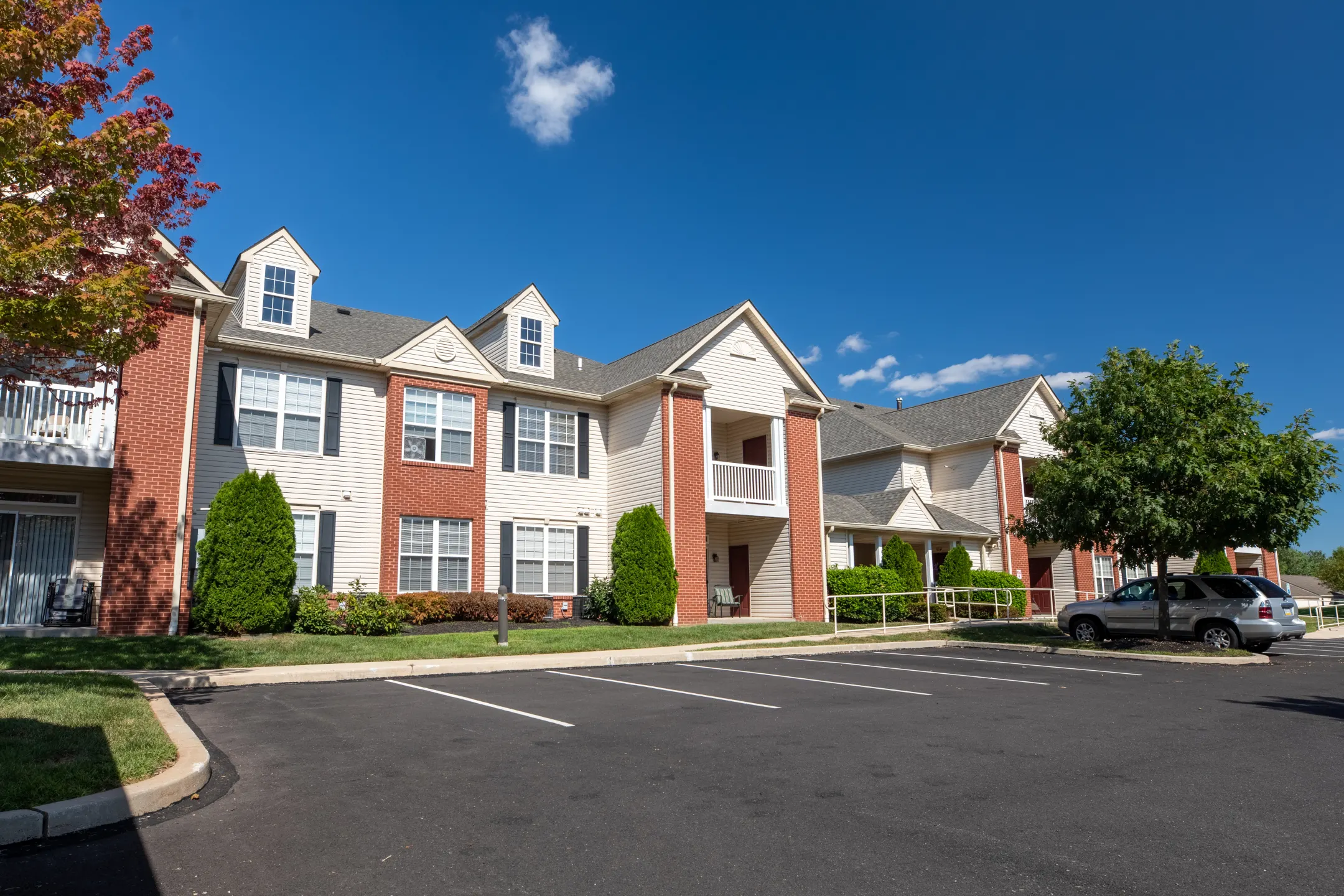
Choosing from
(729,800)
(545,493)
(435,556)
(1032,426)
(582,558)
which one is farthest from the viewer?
(1032,426)

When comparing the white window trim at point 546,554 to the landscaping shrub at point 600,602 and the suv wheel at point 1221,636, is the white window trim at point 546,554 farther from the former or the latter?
the suv wheel at point 1221,636

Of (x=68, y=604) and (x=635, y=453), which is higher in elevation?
(x=635, y=453)

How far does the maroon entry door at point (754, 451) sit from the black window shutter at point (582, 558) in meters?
5.89

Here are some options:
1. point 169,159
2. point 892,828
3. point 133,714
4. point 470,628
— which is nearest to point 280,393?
point 470,628

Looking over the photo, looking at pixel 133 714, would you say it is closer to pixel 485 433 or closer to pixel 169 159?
pixel 169 159

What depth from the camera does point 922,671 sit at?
14.5 meters

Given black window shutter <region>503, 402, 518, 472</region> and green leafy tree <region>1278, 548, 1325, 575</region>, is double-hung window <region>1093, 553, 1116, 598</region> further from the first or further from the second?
green leafy tree <region>1278, 548, 1325, 575</region>

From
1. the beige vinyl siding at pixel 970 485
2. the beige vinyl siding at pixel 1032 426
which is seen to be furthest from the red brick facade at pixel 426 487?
the beige vinyl siding at pixel 1032 426

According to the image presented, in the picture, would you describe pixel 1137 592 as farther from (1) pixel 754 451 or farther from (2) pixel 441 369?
(2) pixel 441 369

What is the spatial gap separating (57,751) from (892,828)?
5920mm

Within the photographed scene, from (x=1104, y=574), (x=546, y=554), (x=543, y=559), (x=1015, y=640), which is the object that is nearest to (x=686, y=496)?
(x=546, y=554)

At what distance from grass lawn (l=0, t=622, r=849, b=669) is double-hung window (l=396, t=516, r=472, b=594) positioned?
8.71 ft

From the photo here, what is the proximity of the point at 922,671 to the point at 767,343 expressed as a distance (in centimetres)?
1331

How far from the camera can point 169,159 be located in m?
10.0
